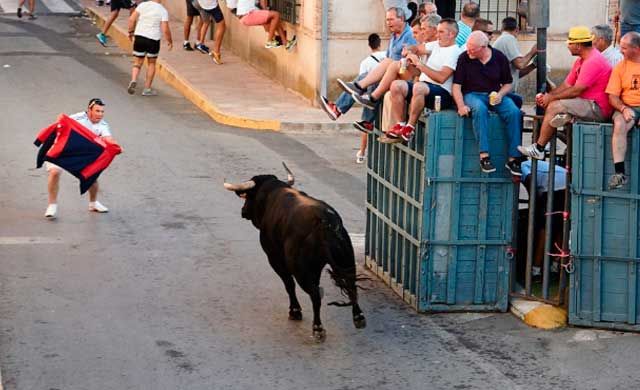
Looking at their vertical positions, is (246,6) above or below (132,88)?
above

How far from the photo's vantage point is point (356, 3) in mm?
22953

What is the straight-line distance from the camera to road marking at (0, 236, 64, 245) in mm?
14508

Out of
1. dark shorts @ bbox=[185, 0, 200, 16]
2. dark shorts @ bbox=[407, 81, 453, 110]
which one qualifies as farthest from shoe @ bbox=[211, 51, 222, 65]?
dark shorts @ bbox=[407, 81, 453, 110]

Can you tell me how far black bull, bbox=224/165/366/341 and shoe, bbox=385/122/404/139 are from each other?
3.53 feet

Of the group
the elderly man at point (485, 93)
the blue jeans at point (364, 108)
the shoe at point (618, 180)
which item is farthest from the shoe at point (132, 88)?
the shoe at point (618, 180)

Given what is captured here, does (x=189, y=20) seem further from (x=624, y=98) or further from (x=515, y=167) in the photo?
(x=624, y=98)

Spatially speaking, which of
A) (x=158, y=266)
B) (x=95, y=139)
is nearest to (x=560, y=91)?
(x=158, y=266)

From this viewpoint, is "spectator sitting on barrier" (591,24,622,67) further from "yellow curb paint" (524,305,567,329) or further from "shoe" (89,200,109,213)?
"shoe" (89,200,109,213)

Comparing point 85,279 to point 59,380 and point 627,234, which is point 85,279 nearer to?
point 59,380

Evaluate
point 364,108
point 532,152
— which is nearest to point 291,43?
point 364,108

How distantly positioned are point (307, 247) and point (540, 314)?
7.33 feet

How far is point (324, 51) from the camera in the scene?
2300 cm

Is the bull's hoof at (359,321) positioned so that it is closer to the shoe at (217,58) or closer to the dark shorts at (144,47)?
the dark shorts at (144,47)

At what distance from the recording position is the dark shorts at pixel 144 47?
24797 mm
